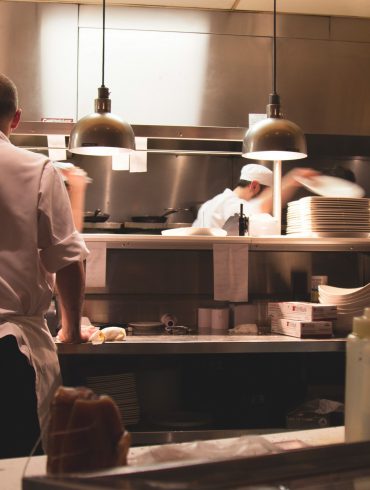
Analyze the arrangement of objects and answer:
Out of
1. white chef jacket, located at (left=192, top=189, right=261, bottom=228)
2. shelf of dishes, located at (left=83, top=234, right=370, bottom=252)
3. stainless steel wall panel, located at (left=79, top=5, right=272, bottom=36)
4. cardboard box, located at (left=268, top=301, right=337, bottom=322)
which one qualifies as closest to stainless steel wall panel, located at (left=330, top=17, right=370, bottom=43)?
stainless steel wall panel, located at (left=79, top=5, right=272, bottom=36)

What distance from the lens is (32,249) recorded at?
2.02m

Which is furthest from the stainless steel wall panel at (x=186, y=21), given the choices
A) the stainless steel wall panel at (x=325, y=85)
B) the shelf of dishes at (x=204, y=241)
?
the shelf of dishes at (x=204, y=241)

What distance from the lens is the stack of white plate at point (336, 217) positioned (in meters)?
3.51

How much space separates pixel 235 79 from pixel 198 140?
514 mm

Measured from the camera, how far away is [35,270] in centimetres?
202

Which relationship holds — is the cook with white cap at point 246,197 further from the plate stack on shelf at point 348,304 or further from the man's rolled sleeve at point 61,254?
the man's rolled sleeve at point 61,254

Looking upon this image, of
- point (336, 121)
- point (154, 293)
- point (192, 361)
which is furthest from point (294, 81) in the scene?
point (192, 361)

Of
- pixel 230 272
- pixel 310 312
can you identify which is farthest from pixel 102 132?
pixel 310 312

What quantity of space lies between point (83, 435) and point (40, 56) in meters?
3.68

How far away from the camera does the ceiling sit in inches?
162

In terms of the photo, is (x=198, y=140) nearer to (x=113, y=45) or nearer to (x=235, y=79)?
(x=235, y=79)

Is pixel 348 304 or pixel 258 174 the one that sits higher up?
pixel 258 174

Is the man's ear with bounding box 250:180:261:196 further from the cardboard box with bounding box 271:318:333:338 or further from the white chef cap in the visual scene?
the cardboard box with bounding box 271:318:333:338

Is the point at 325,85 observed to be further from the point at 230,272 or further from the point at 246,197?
the point at 230,272
